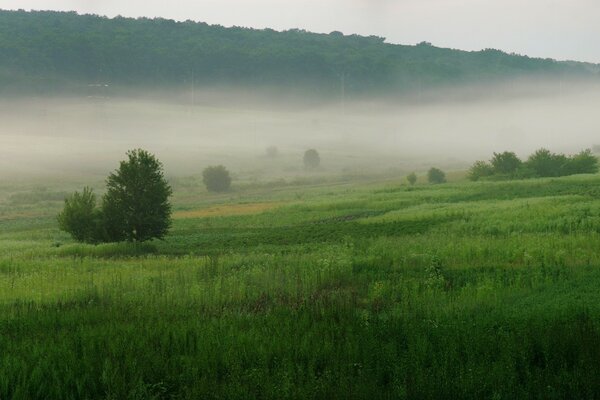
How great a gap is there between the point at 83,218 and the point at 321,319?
98.7 ft

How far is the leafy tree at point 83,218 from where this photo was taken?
41.4 metres

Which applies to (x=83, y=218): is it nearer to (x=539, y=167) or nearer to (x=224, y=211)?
(x=224, y=211)

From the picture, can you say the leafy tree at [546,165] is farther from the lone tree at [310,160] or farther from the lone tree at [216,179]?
the lone tree at [310,160]

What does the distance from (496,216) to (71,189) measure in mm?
99918

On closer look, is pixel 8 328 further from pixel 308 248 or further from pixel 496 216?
pixel 496 216

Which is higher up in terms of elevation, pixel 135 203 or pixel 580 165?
pixel 580 165

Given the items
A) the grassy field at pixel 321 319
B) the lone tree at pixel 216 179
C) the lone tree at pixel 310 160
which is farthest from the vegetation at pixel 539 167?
the lone tree at pixel 310 160

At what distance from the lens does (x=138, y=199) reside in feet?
129

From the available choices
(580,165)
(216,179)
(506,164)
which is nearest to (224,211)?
(216,179)

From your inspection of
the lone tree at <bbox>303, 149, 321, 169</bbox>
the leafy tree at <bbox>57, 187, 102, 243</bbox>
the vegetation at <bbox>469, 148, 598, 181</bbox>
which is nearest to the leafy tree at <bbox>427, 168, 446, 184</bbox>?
the vegetation at <bbox>469, 148, 598, 181</bbox>

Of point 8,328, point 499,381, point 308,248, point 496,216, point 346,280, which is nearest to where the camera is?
point 499,381

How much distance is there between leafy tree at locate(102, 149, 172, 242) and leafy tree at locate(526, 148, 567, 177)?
67194mm

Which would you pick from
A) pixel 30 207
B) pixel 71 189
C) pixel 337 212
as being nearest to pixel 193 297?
pixel 337 212

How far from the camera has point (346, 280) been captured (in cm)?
2355
